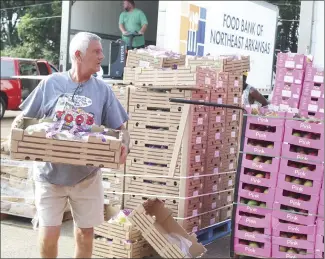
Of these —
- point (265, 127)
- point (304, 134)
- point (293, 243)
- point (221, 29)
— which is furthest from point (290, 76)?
point (293, 243)

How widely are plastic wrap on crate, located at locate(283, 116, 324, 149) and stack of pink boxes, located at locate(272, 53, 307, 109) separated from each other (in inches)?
215

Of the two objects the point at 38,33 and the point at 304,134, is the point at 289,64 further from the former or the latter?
the point at 38,33

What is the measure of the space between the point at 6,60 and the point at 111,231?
1373 cm

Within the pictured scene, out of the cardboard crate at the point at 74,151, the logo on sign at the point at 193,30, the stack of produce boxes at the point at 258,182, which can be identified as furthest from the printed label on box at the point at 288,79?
the cardboard crate at the point at 74,151

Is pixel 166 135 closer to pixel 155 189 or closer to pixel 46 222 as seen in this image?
pixel 155 189

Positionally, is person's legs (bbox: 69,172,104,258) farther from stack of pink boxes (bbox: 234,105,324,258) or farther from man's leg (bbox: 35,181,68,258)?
stack of pink boxes (bbox: 234,105,324,258)

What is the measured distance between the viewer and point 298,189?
6.58m

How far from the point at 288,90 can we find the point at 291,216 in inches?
233

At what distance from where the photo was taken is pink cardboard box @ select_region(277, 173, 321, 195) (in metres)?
6.52

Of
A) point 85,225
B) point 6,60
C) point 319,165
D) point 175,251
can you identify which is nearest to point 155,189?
point 175,251

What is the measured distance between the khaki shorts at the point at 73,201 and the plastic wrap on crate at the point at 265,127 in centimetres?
248

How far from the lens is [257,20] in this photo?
1484 centimetres

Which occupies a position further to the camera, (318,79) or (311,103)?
(311,103)

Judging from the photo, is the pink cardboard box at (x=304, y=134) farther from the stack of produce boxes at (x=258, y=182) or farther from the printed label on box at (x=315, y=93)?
the printed label on box at (x=315, y=93)
